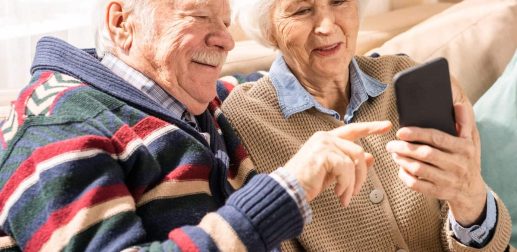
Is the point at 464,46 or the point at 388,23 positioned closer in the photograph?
the point at 464,46

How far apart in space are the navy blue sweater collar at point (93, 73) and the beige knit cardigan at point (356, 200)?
23 cm

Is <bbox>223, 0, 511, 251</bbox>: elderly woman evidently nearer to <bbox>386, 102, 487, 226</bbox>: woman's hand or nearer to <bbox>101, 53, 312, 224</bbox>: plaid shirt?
<bbox>386, 102, 487, 226</bbox>: woman's hand

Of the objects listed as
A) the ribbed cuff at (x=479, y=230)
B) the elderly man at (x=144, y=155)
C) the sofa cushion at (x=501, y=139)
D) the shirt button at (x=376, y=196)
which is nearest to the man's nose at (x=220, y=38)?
the elderly man at (x=144, y=155)

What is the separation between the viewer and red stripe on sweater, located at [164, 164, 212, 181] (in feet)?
3.55

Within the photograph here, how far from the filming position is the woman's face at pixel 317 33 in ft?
4.83

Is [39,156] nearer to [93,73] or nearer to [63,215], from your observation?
[63,215]

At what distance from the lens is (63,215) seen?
92 cm

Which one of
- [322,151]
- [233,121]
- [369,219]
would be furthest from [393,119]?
[322,151]

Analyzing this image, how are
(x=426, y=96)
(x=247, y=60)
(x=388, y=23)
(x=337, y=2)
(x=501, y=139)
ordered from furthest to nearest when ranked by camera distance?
(x=388, y=23) < (x=247, y=60) < (x=501, y=139) < (x=337, y=2) < (x=426, y=96)

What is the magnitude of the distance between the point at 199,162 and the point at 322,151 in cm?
23

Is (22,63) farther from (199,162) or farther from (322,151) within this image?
(322,151)

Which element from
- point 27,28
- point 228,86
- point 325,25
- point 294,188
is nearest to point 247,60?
point 228,86

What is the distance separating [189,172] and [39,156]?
25cm

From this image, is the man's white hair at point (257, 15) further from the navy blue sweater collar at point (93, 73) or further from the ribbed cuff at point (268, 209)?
the ribbed cuff at point (268, 209)
